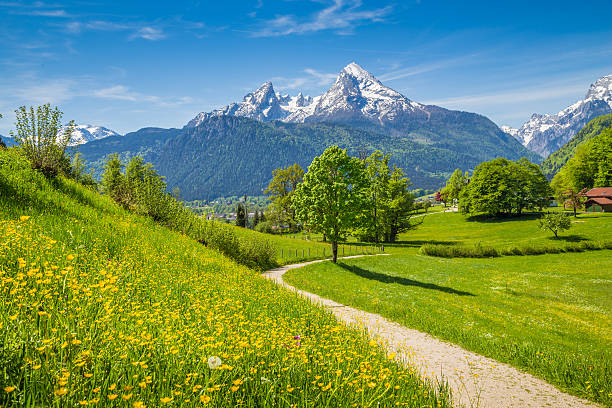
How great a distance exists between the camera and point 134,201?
19.0 meters

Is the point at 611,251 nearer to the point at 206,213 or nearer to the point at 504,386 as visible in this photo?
the point at 504,386

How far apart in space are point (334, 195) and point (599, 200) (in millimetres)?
76426

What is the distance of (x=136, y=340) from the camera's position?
3695mm

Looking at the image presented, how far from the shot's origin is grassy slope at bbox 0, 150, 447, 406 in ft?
9.61

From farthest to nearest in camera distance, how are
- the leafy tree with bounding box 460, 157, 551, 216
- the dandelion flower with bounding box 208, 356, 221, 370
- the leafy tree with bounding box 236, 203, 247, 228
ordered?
1. the leafy tree with bounding box 236, 203, 247, 228
2. the leafy tree with bounding box 460, 157, 551, 216
3. the dandelion flower with bounding box 208, 356, 221, 370

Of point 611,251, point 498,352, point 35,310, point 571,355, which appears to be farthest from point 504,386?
point 611,251

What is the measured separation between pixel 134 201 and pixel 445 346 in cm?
1901

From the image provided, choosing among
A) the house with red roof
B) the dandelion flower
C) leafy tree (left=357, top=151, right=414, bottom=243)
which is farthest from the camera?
the house with red roof

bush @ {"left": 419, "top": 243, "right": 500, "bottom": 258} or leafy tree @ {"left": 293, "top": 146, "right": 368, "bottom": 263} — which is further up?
leafy tree @ {"left": 293, "top": 146, "right": 368, "bottom": 263}

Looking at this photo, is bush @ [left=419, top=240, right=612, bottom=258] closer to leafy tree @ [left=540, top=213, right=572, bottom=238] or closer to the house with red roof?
leafy tree @ [left=540, top=213, right=572, bottom=238]

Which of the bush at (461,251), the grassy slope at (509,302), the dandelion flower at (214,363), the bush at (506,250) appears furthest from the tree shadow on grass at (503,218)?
the dandelion flower at (214,363)

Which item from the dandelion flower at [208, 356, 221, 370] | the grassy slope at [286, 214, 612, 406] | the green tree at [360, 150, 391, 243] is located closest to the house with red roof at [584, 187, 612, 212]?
the grassy slope at [286, 214, 612, 406]

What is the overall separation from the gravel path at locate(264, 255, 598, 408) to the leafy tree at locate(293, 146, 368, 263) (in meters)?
19.2

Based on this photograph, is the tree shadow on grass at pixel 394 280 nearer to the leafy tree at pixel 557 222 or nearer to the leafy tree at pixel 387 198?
the leafy tree at pixel 387 198
